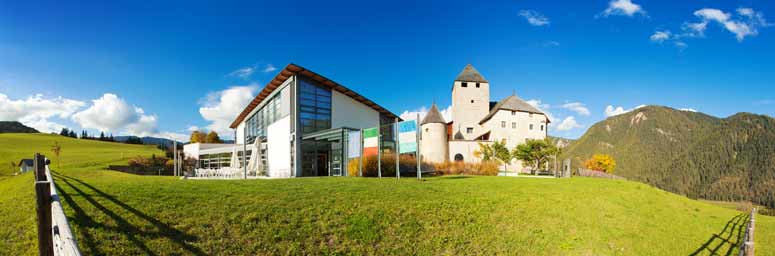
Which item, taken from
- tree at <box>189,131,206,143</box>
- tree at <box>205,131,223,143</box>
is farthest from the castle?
tree at <box>189,131,206,143</box>

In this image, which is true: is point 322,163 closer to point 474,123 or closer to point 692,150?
point 474,123

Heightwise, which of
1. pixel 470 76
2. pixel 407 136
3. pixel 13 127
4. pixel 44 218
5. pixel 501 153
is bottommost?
pixel 501 153

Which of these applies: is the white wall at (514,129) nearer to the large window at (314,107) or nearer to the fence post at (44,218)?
the large window at (314,107)

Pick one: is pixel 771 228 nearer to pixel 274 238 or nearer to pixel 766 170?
pixel 274 238

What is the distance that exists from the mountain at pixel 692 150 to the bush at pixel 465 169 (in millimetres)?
113978

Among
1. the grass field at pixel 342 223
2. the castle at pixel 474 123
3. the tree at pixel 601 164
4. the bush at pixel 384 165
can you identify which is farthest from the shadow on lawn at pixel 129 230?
the tree at pixel 601 164

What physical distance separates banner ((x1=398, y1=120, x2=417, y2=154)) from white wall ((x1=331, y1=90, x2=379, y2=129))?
10615 mm

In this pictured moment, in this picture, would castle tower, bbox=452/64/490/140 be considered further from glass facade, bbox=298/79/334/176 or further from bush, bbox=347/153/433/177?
bush, bbox=347/153/433/177

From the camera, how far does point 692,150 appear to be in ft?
506

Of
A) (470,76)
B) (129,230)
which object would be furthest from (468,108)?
(129,230)

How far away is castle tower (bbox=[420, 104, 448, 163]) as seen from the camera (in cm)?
4003

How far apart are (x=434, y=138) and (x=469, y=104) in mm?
15047

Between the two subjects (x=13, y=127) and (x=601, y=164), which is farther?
(x=13, y=127)

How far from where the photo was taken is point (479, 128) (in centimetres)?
5319
